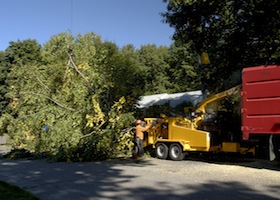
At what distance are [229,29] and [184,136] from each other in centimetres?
477

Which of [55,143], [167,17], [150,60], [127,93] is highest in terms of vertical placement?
[150,60]

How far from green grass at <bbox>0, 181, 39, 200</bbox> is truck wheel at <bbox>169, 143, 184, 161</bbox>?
7.65 meters

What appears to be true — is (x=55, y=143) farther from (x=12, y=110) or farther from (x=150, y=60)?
(x=150, y=60)

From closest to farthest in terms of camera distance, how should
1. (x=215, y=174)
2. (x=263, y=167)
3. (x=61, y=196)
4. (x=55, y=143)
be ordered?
(x=61, y=196)
(x=215, y=174)
(x=263, y=167)
(x=55, y=143)

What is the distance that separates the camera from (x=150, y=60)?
62.2 metres

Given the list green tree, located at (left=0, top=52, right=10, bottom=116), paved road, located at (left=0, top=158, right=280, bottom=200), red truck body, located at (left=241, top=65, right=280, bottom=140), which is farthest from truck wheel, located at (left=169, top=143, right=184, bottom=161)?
green tree, located at (left=0, top=52, right=10, bottom=116)

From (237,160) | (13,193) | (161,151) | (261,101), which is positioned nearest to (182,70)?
(161,151)

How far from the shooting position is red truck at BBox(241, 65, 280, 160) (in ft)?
36.8

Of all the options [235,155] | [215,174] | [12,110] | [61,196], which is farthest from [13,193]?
[12,110]

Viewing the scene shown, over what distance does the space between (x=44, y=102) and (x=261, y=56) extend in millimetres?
9773

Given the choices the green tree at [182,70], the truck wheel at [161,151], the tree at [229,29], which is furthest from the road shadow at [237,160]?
the green tree at [182,70]

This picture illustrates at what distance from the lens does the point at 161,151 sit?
16.2 meters

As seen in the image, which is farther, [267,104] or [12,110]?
[12,110]

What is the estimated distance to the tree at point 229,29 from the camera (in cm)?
1377
